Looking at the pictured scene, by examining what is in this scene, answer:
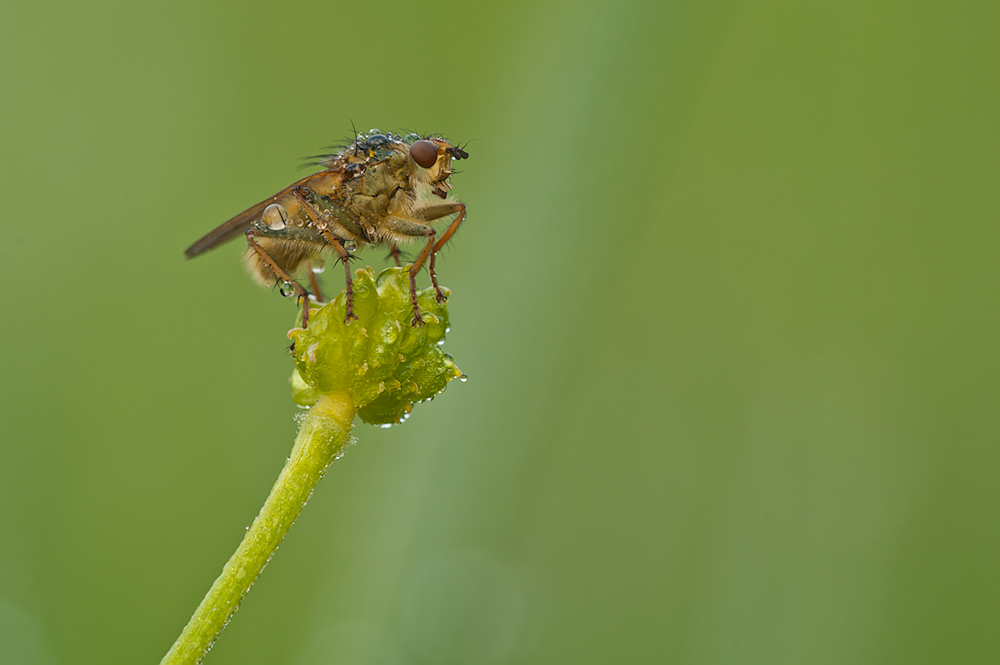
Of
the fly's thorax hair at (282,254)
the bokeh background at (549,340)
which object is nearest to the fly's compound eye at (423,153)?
the bokeh background at (549,340)

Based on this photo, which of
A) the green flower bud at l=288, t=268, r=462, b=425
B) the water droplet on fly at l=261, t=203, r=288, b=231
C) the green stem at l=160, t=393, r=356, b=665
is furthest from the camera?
the water droplet on fly at l=261, t=203, r=288, b=231

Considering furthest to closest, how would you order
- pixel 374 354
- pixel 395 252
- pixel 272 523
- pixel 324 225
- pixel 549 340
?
1. pixel 395 252
2. pixel 549 340
3. pixel 324 225
4. pixel 374 354
5. pixel 272 523

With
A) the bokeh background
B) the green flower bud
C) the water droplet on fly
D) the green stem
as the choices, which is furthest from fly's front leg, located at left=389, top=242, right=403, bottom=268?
the green stem

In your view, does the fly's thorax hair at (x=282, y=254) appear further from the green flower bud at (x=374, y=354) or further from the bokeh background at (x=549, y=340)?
the green flower bud at (x=374, y=354)

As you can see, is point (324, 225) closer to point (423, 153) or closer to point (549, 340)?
point (423, 153)

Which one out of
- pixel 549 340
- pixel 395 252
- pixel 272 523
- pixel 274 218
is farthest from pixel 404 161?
pixel 272 523

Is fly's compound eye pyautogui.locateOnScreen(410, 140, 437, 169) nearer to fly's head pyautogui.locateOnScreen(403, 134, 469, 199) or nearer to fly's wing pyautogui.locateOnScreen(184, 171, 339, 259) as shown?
fly's head pyautogui.locateOnScreen(403, 134, 469, 199)

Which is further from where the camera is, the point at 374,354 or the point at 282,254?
the point at 282,254
